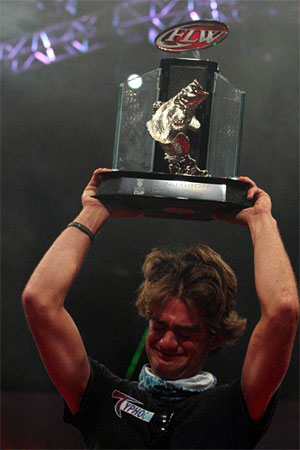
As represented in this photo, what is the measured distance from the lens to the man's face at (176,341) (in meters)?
1.71

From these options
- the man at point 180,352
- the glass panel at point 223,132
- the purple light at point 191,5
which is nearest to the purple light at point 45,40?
the purple light at point 191,5

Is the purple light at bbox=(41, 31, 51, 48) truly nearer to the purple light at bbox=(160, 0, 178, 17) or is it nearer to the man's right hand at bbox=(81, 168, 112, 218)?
the purple light at bbox=(160, 0, 178, 17)

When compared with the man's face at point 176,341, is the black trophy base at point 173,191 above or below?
above

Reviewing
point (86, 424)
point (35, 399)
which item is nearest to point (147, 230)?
point (35, 399)

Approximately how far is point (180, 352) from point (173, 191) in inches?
16.9

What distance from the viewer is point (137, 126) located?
208cm

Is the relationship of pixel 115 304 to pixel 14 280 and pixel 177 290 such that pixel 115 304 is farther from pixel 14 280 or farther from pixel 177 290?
pixel 177 290

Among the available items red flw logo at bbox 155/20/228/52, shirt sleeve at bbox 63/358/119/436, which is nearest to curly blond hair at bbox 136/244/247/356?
shirt sleeve at bbox 63/358/119/436

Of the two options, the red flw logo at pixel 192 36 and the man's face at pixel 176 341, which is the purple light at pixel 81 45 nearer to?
the red flw logo at pixel 192 36

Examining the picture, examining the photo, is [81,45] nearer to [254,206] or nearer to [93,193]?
[93,193]

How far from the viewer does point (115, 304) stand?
3068 mm

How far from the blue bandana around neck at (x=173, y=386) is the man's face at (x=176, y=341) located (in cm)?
2

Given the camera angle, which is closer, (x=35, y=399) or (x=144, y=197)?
(x=144, y=197)

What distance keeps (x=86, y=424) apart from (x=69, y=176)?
5.30 feet
